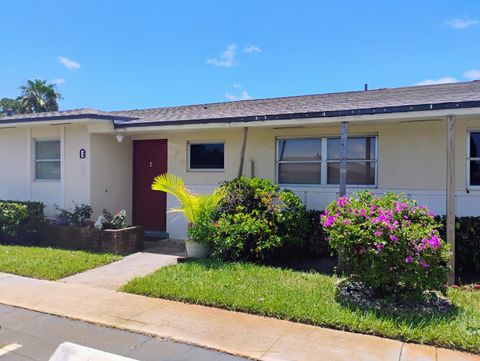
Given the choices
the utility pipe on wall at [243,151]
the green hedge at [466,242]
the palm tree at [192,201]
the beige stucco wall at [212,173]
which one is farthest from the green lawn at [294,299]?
the beige stucco wall at [212,173]

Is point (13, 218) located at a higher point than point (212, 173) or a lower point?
lower

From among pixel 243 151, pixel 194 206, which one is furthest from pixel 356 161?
pixel 194 206

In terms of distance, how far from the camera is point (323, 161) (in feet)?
29.7

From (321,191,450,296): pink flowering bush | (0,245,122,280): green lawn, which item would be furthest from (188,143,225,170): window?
(321,191,450,296): pink flowering bush

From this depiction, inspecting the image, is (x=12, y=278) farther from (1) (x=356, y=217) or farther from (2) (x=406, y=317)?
(2) (x=406, y=317)

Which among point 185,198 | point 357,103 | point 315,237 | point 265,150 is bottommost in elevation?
point 315,237

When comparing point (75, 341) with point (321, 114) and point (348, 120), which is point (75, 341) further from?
point (348, 120)

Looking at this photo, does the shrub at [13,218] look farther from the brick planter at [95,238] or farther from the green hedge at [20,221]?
the brick planter at [95,238]

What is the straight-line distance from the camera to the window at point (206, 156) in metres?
10.1

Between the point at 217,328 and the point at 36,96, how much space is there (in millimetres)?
35918

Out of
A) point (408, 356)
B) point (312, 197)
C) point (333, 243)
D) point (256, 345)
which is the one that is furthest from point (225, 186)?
point (408, 356)

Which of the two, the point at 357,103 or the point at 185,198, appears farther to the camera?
the point at 357,103

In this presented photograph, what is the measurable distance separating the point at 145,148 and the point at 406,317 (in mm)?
8141

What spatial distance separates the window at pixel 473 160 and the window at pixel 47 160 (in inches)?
377
